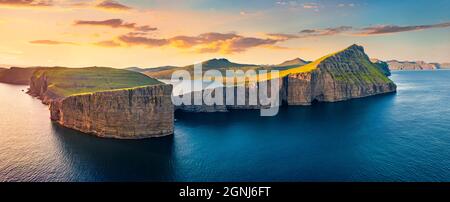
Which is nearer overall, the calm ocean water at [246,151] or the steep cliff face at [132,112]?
the calm ocean water at [246,151]

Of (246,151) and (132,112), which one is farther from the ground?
(132,112)

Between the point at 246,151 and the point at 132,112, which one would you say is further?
the point at 132,112

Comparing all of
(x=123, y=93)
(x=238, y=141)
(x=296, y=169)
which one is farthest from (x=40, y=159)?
(x=296, y=169)

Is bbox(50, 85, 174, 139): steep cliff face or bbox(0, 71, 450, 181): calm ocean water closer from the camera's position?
bbox(0, 71, 450, 181): calm ocean water
